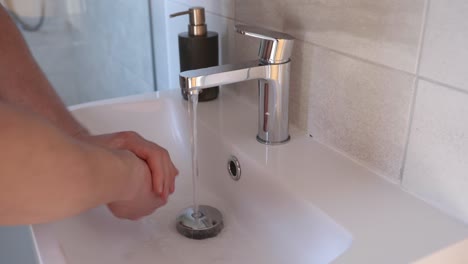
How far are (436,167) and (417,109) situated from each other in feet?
0.21

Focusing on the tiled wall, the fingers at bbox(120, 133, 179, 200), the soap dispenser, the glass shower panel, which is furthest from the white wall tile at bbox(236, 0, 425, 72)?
the glass shower panel

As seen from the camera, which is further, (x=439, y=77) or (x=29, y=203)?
(x=439, y=77)

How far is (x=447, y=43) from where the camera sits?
1.52 ft

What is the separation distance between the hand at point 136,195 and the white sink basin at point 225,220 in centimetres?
5

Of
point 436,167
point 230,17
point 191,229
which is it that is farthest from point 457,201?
point 230,17

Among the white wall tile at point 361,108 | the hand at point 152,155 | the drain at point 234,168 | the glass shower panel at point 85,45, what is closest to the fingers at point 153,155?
the hand at point 152,155

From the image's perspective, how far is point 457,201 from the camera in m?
0.49

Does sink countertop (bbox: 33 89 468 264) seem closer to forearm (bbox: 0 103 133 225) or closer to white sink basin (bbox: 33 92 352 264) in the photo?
white sink basin (bbox: 33 92 352 264)

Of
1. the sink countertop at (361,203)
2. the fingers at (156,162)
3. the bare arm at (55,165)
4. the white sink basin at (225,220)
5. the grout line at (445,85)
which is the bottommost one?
the white sink basin at (225,220)

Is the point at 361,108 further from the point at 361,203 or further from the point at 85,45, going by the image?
the point at 85,45

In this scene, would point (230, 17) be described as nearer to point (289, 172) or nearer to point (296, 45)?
point (296, 45)

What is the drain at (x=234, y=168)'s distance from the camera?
26.4 inches

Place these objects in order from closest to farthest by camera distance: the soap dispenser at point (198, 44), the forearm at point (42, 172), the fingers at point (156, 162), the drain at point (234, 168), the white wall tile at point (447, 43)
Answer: the forearm at point (42, 172), the white wall tile at point (447, 43), the fingers at point (156, 162), the drain at point (234, 168), the soap dispenser at point (198, 44)

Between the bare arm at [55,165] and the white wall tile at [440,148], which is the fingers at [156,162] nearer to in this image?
the bare arm at [55,165]
